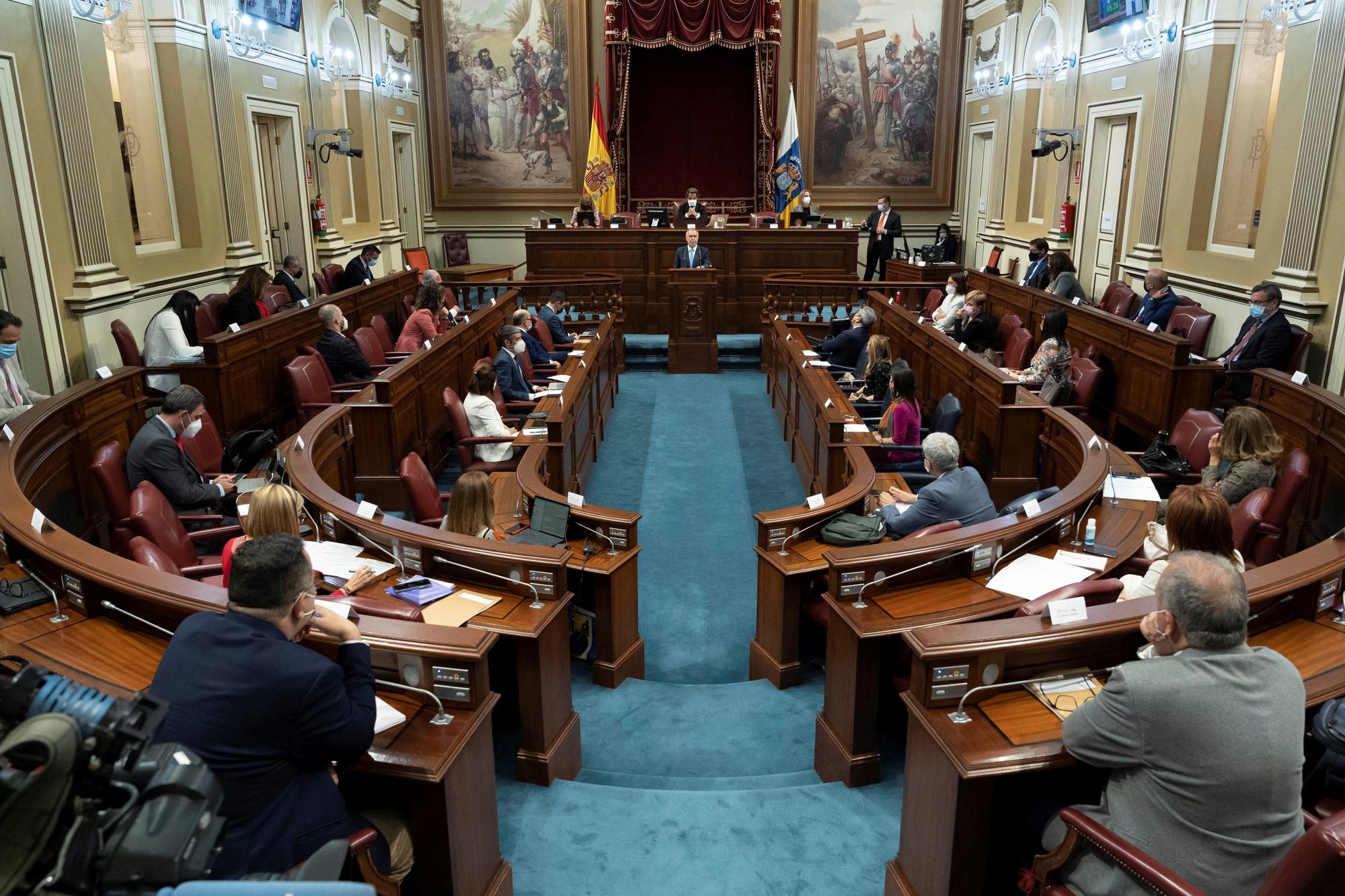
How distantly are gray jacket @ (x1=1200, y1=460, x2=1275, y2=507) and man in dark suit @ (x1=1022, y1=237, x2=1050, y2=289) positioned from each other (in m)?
5.60

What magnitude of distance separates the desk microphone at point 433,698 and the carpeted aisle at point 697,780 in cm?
68

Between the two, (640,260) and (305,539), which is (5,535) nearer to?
(305,539)

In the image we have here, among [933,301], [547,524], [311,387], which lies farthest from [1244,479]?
[933,301]

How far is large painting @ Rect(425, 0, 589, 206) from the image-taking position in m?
14.8

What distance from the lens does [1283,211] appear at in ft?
24.9

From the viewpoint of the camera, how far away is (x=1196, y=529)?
290cm

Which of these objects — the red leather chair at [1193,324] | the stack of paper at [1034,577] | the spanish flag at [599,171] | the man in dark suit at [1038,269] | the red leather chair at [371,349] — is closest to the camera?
the stack of paper at [1034,577]

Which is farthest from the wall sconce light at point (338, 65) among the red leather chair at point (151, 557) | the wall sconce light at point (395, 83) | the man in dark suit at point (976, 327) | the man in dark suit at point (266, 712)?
the man in dark suit at point (266, 712)

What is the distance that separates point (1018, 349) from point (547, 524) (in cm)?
556

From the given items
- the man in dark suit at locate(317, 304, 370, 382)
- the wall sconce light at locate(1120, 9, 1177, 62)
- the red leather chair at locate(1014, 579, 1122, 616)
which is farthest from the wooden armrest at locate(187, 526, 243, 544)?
the wall sconce light at locate(1120, 9, 1177, 62)

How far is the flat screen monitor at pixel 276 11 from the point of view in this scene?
31.4ft

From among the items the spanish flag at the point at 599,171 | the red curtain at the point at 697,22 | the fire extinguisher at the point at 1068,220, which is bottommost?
the fire extinguisher at the point at 1068,220

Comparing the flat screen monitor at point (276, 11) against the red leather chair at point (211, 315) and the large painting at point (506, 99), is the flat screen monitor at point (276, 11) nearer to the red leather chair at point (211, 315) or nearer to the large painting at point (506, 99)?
the red leather chair at point (211, 315)

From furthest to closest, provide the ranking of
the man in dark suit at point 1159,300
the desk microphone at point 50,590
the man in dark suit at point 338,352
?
the man in dark suit at point 1159,300
the man in dark suit at point 338,352
the desk microphone at point 50,590
